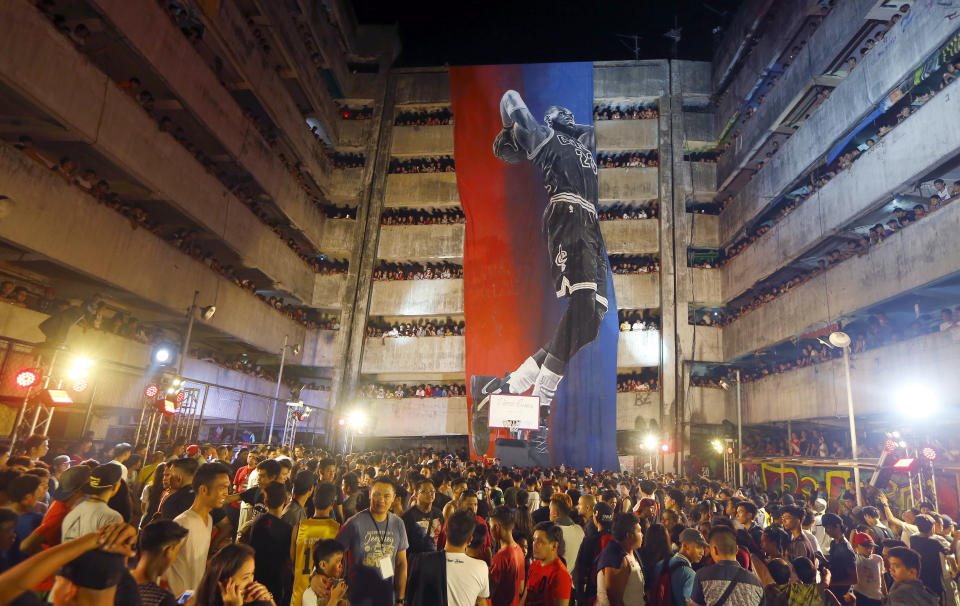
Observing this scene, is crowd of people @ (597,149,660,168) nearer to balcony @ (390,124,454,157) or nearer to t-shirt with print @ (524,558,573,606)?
balcony @ (390,124,454,157)

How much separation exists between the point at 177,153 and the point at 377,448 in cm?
1682

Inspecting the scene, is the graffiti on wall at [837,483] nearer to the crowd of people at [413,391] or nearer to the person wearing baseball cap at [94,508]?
the person wearing baseball cap at [94,508]

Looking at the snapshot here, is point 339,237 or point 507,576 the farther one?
point 339,237

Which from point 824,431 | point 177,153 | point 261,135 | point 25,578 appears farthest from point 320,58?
point 25,578

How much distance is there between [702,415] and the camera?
25594 millimetres

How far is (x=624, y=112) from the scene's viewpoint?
3052 centimetres

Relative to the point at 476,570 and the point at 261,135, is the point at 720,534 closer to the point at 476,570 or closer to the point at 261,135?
the point at 476,570

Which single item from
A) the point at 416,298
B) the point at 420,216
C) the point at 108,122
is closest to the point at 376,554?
the point at 108,122

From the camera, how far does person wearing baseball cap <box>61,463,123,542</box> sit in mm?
3639

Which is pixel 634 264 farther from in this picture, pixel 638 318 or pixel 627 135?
pixel 627 135

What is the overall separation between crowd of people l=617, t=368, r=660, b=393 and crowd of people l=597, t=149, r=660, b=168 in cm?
1062

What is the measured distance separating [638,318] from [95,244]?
73.6 ft

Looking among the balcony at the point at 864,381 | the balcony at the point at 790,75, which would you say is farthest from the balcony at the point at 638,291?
the balcony at the point at 864,381

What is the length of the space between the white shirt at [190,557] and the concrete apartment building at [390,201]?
401 inches
